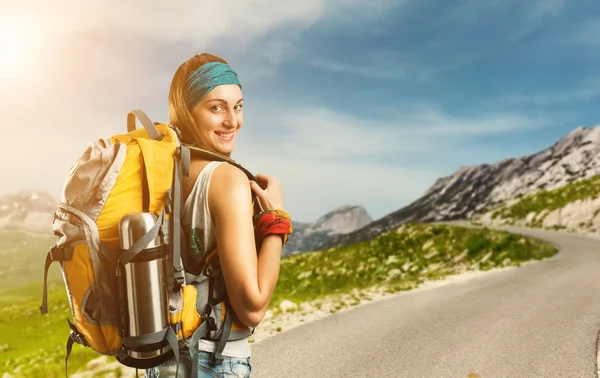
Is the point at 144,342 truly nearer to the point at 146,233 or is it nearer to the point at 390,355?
the point at 146,233

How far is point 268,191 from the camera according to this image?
97.1 inches

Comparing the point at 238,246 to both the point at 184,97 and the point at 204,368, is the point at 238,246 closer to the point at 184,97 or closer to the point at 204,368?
the point at 204,368

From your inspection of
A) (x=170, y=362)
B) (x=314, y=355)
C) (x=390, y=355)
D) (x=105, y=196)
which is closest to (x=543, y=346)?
(x=390, y=355)

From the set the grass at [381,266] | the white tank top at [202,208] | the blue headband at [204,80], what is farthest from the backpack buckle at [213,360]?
the grass at [381,266]

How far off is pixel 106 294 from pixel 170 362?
1.57 feet

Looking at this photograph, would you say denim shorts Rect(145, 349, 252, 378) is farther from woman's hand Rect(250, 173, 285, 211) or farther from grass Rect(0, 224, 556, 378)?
grass Rect(0, 224, 556, 378)

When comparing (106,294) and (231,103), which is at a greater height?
(231,103)

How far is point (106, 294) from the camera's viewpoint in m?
2.24

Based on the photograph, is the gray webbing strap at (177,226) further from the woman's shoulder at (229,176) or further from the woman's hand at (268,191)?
the woman's hand at (268,191)

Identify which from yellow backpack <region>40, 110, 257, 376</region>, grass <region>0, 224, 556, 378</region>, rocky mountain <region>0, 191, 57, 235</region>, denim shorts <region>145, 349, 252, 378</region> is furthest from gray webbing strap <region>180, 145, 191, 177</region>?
rocky mountain <region>0, 191, 57, 235</region>

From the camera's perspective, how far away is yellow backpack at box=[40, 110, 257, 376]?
2.15 meters

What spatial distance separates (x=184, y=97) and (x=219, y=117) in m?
0.21

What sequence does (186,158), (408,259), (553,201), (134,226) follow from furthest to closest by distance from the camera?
1. (553,201)
2. (408,259)
3. (186,158)
4. (134,226)

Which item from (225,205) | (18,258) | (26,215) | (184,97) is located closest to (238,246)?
(225,205)
